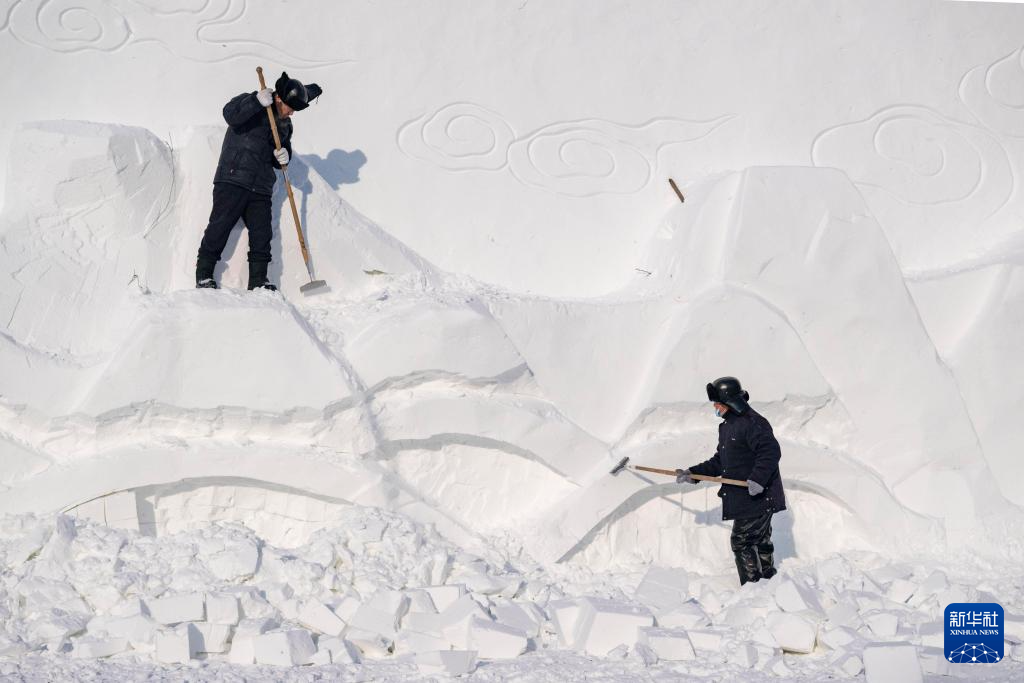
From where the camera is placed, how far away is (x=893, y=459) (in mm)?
6680

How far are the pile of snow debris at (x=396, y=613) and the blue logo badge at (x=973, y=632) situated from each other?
2.6 inches

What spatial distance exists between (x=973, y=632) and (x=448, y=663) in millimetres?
2221

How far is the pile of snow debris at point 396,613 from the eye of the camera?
15.2 ft

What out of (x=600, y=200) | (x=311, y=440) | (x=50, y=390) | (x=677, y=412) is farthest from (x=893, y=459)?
(x=50, y=390)

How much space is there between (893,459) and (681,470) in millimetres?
1560

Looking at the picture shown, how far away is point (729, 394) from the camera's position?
5656mm

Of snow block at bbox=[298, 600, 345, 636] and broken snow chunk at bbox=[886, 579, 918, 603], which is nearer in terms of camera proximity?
snow block at bbox=[298, 600, 345, 636]

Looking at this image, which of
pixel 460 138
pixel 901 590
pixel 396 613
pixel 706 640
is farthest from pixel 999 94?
pixel 396 613

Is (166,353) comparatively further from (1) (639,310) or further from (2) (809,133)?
(2) (809,133)

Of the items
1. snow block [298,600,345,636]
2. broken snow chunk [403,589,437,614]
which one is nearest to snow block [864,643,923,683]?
broken snow chunk [403,589,437,614]

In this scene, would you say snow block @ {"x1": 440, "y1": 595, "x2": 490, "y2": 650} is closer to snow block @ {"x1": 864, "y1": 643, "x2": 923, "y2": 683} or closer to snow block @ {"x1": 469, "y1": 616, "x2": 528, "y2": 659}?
snow block @ {"x1": 469, "y1": 616, "x2": 528, "y2": 659}

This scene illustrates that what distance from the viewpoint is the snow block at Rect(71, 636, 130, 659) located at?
4645mm

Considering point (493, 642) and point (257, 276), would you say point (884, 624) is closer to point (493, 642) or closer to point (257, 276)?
point (493, 642)

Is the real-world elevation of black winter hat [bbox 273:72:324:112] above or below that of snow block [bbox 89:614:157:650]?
above
